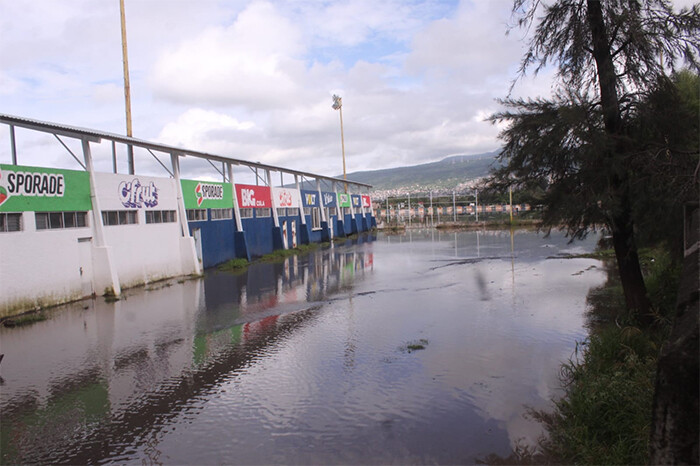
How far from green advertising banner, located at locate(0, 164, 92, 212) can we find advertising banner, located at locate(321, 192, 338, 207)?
26566 millimetres

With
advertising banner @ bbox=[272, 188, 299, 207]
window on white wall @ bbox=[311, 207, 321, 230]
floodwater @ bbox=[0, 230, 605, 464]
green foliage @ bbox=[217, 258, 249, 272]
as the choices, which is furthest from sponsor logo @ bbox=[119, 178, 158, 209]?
window on white wall @ bbox=[311, 207, 321, 230]

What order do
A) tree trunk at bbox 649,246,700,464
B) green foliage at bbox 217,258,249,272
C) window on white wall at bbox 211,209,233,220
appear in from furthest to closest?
window on white wall at bbox 211,209,233,220 → green foliage at bbox 217,258,249,272 → tree trunk at bbox 649,246,700,464

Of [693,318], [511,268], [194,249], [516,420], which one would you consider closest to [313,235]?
[194,249]

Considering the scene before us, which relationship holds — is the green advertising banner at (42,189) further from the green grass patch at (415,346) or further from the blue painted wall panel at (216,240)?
the green grass patch at (415,346)

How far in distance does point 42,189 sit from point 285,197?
1975cm

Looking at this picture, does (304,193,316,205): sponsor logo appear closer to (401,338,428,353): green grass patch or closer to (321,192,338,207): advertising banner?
(321,192,338,207): advertising banner

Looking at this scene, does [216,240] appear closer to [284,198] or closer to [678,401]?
[284,198]

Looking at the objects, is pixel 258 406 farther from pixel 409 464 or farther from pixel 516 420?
pixel 516 420

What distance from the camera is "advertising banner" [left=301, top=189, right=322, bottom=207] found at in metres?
37.1

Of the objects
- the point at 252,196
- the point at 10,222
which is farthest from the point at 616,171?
the point at 252,196

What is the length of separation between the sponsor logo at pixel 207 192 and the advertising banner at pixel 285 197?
677 cm

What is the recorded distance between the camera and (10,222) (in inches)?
519

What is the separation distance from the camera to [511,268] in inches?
776

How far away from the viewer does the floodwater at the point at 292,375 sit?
5703mm
